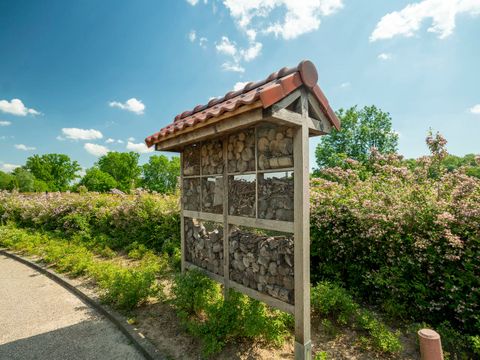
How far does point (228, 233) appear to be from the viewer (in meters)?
3.05

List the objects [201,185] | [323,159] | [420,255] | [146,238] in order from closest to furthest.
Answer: [420,255], [201,185], [146,238], [323,159]

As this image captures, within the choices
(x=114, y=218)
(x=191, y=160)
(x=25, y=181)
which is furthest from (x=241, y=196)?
(x=25, y=181)

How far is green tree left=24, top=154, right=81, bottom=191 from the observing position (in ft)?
128

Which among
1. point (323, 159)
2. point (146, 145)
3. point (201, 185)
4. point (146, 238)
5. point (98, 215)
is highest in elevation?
point (323, 159)

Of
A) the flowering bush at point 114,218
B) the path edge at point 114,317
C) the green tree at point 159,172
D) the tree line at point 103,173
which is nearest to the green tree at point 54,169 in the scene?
the tree line at point 103,173

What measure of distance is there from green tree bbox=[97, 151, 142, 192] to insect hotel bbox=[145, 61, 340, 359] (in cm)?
3978

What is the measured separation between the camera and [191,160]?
382 centimetres

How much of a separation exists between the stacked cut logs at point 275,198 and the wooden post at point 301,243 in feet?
0.55

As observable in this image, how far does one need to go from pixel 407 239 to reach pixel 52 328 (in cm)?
488

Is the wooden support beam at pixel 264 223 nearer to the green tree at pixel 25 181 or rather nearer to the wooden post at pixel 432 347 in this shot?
the wooden post at pixel 432 347

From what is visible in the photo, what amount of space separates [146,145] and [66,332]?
275cm

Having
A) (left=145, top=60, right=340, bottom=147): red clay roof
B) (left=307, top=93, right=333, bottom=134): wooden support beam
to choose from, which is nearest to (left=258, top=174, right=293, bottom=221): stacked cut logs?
(left=307, top=93, right=333, bottom=134): wooden support beam

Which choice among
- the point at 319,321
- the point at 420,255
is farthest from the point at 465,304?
the point at 319,321

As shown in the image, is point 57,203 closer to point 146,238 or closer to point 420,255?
point 146,238
